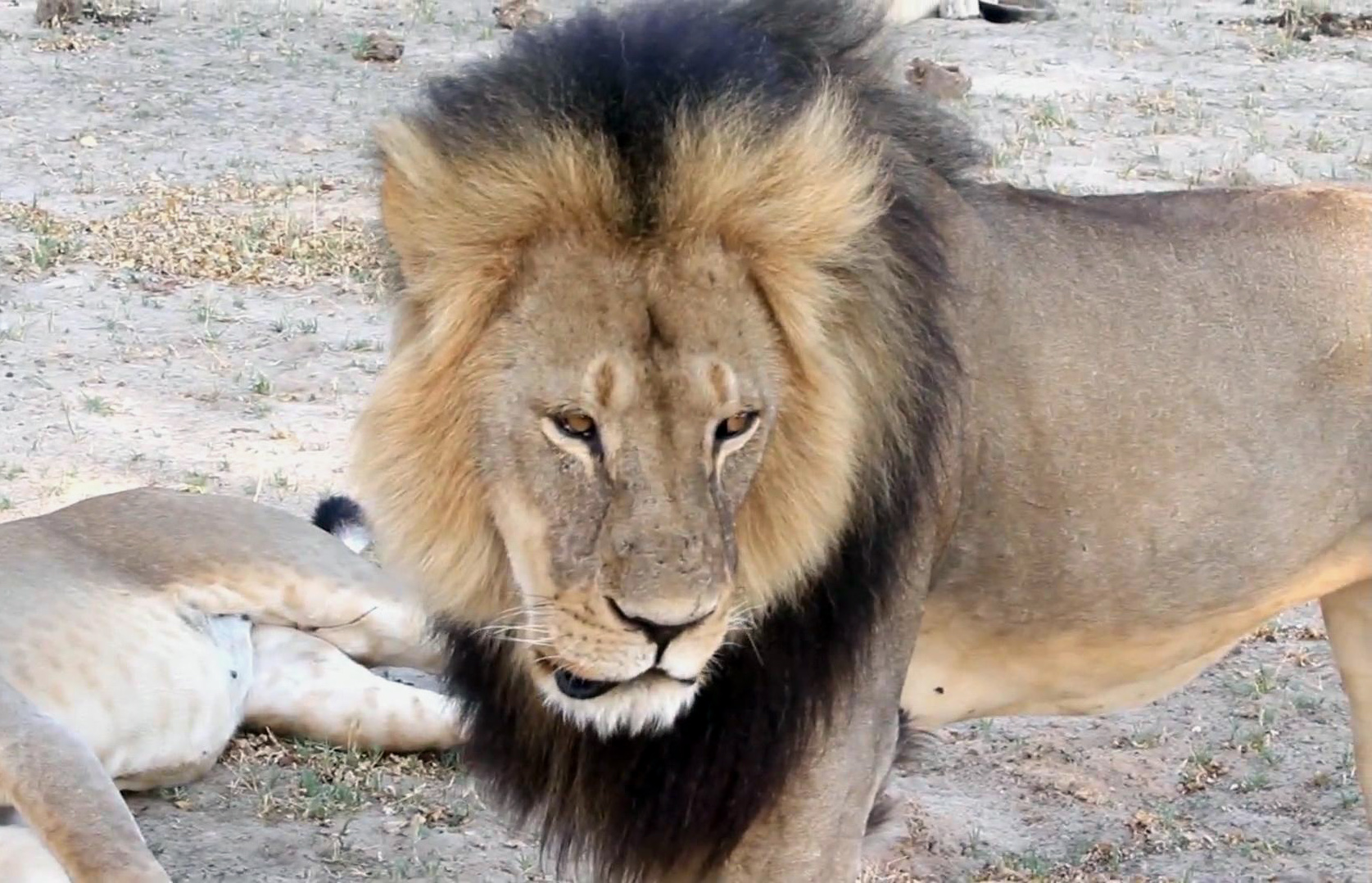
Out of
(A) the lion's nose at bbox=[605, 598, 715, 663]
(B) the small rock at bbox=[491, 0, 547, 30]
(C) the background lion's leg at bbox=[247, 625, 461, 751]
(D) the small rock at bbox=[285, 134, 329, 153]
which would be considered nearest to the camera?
(A) the lion's nose at bbox=[605, 598, 715, 663]

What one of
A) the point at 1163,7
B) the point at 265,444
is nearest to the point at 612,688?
the point at 265,444

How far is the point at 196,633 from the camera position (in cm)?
A: 430

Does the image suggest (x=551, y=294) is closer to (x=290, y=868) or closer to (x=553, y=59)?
(x=553, y=59)

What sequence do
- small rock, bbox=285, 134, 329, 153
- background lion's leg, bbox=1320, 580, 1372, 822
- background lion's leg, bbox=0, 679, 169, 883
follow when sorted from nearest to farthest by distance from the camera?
1. background lion's leg, bbox=0, 679, 169, 883
2. background lion's leg, bbox=1320, 580, 1372, 822
3. small rock, bbox=285, 134, 329, 153

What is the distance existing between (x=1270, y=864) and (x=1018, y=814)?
1.63ft

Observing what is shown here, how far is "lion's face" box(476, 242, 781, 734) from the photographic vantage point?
2.32 metres

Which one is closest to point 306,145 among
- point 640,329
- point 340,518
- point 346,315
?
point 346,315

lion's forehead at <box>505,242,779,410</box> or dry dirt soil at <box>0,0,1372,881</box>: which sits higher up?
lion's forehead at <box>505,242,779,410</box>

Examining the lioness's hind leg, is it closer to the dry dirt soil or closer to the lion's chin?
the dry dirt soil

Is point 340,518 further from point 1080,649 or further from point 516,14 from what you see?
point 516,14

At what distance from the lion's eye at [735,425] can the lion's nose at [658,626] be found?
21 centimetres

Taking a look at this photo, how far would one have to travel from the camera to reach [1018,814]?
4020 mm

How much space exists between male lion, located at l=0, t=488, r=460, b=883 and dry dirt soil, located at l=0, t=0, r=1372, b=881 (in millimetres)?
92

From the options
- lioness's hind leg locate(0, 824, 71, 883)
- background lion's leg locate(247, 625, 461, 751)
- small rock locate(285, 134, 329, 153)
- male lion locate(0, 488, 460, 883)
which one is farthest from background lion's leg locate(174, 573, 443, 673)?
small rock locate(285, 134, 329, 153)
